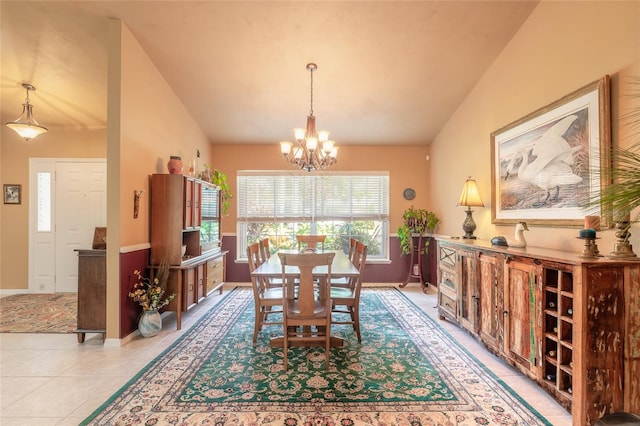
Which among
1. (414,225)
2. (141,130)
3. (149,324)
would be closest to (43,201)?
(141,130)

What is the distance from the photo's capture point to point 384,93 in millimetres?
4156

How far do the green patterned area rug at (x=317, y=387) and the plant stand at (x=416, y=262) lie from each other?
2.01m

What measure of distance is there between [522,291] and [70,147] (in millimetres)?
6435

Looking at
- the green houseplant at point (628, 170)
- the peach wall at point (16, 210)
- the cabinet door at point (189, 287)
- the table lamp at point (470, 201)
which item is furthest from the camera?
the peach wall at point (16, 210)

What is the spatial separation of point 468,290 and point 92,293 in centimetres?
383

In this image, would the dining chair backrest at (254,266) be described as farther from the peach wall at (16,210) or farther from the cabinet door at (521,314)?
the peach wall at (16,210)

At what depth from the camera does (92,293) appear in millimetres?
2984

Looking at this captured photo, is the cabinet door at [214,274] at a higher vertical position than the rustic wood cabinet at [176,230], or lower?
lower

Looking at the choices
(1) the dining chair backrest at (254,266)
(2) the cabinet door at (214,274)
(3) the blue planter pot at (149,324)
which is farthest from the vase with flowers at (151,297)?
(1) the dining chair backrest at (254,266)

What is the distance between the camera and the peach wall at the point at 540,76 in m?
2.11

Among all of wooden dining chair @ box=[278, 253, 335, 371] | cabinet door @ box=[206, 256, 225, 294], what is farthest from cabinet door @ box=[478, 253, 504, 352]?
cabinet door @ box=[206, 256, 225, 294]

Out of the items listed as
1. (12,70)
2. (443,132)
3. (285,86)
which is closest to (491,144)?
(443,132)

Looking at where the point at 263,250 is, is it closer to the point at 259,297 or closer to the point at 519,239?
the point at 259,297

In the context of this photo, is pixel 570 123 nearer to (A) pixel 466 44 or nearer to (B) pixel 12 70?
(A) pixel 466 44
